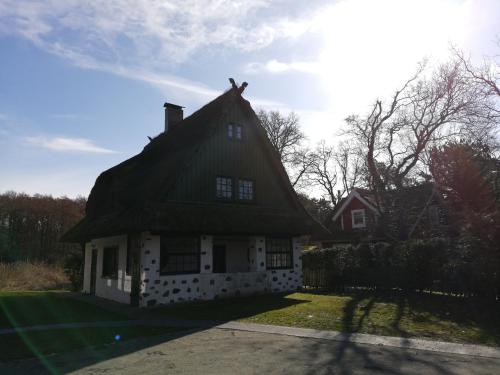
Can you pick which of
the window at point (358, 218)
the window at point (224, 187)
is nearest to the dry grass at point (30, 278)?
the window at point (224, 187)

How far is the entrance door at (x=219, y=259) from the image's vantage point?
729 inches

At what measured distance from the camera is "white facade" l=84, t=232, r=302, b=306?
50.0 ft

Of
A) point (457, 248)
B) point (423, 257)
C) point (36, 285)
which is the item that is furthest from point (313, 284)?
point (36, 285)

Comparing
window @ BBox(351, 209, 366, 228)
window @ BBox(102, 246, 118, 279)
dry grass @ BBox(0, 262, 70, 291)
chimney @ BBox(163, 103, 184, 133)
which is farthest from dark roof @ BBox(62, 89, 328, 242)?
window @ BBox(351, 209, 366, 228)

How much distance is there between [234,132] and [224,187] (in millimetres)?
2915

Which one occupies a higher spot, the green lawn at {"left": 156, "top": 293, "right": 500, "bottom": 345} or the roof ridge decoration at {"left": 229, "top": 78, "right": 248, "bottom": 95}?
the roof ridge decoration at {"left": 229, "top": 78, "right": 248, "bottom": 95}

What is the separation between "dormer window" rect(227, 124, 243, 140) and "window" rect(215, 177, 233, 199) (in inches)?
86.9

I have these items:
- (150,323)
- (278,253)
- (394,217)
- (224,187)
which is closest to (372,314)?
(150,323)

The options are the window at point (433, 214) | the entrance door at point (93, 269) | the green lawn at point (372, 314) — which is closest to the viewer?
the green lawn at point (372, 314)

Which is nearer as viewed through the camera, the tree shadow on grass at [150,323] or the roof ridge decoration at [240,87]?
the tree shadow on grass at [150,323]

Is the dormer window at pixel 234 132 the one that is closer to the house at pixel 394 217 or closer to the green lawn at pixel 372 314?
the green lawn at pixel 372 314

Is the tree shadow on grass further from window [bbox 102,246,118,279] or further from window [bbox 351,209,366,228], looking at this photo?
window [bbox 351,209,366,228]

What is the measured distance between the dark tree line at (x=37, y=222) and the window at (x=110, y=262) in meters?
21.6

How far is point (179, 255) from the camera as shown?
1631cm
